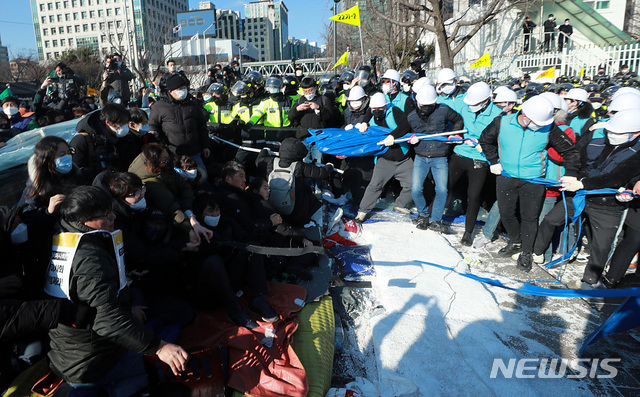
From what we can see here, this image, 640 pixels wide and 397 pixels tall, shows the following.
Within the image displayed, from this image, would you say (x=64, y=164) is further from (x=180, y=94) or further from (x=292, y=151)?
(x=292, y=151)

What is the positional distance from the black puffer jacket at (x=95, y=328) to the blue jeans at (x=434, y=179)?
4.19 meters

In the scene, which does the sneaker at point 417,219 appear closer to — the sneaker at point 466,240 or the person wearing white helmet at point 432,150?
the person wearing white helmet at point 432,150

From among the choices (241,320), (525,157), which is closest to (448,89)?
(525,157)

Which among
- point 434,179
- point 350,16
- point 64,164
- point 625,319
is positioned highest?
point 350,16

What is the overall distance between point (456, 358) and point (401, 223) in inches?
115

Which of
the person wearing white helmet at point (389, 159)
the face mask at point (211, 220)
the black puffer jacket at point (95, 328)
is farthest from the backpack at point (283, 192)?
the black puffer jacket at point (95, 328)

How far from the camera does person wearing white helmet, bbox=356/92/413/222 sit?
565 cm

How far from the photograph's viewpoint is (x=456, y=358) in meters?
3.06

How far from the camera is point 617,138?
12.3 ft

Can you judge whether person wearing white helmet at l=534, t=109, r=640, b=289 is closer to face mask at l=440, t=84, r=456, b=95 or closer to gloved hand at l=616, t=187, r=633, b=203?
gloved hand at l=616, t=187, r=633, b=203

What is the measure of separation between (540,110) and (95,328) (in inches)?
166

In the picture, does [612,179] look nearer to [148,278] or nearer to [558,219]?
[558,219]

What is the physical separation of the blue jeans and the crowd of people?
23 millimetres

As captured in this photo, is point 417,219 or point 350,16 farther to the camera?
point 350,16
